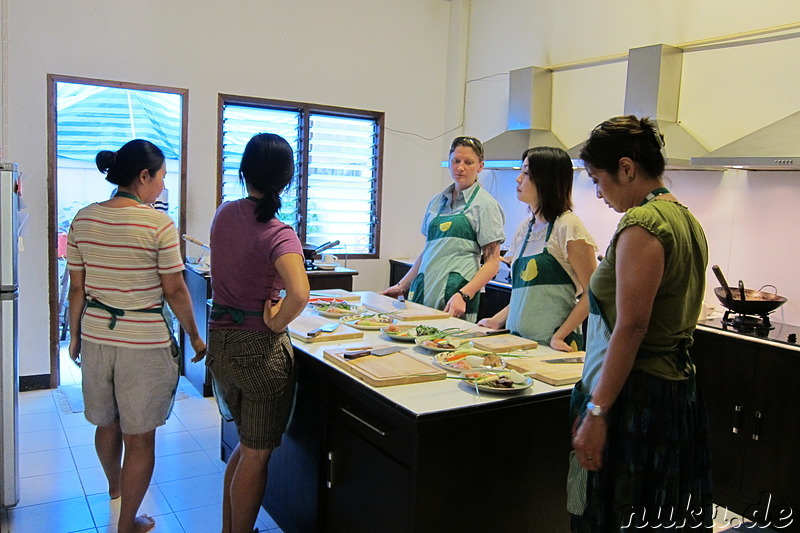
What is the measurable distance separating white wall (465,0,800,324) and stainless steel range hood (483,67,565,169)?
0.27ft

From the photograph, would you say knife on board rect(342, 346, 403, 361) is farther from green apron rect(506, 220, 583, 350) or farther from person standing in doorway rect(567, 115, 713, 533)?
person standing in doorway rect(567, 115, 713, 533)

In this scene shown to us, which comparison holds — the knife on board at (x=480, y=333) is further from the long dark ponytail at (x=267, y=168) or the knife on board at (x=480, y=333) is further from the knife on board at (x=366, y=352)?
the long dark ponytail at (x=267, y=168)

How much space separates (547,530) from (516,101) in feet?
11.2

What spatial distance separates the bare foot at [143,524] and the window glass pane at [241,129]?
261 cm

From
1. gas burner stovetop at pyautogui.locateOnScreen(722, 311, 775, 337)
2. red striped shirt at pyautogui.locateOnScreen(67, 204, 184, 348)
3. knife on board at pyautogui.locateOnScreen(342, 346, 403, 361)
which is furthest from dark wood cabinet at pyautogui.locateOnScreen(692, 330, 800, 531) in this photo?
red striped shirt at pyautogui.locateOnScreen(67, 204, 184, 348)

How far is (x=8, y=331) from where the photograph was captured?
2582 millimetres

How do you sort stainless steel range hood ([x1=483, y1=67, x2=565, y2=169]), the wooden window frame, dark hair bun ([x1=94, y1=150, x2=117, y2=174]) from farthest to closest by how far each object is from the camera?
the wooden window frame → stainless steel range hood ([x1=483, y1=67, x2=565, y2=169]) → dark hair bun ([x1=94, y1=150, x2=117, y2=174])

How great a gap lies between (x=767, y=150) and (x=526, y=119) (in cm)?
192

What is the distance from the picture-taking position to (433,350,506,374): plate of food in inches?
79.7

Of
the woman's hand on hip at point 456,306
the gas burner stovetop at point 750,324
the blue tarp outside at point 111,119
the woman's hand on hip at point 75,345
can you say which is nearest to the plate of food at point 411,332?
the woman's hand on hip at point 456,306

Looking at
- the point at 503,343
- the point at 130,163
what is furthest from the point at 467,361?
the point at 130,163

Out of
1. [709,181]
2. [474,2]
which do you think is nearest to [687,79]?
[709,181]

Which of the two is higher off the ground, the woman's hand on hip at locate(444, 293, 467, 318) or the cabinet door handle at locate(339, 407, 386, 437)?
the woman's hand on hip at locate(444, 293, 467, 318)

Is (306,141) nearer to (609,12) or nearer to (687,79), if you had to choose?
(609,12)
